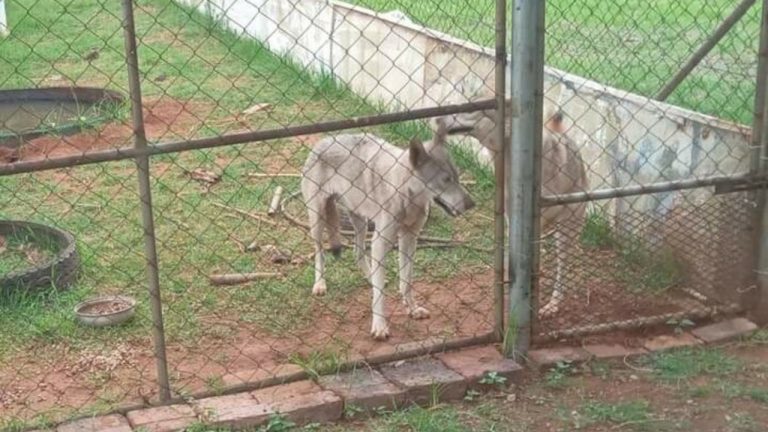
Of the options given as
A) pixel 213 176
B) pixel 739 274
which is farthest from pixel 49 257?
pixel 739 274

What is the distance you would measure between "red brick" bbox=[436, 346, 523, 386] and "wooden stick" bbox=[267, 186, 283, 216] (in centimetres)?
263

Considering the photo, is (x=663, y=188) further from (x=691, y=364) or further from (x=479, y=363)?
(x=479, y=363)

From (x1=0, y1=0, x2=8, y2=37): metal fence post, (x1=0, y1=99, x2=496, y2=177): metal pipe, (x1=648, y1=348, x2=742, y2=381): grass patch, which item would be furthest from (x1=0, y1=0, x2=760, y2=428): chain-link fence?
(x1=0, y1=0, x2=8, y2=37): metal fence post

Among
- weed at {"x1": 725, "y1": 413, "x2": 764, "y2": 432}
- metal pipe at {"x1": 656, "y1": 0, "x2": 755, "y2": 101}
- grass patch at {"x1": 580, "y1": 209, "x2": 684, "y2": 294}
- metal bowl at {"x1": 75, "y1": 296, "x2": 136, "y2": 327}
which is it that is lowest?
weed at {"x1": 725, "y1": 413, "x2": 764, "y2": 432}

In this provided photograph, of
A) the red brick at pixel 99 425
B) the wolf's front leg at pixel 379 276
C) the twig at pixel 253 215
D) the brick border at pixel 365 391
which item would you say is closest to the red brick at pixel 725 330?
the brick border at pixel 365 391

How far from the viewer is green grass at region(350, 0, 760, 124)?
647cm

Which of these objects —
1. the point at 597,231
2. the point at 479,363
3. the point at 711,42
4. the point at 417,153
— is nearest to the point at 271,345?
the point at 479,363

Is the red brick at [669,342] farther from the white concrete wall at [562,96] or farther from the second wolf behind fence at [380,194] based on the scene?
the second wolf behind fence at [380,194]

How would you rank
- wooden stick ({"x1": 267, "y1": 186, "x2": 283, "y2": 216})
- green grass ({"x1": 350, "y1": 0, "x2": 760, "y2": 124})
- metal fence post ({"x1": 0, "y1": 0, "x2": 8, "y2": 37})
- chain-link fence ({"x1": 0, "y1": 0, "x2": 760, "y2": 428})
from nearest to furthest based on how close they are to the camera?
chain-link fence ({"x1": 0, "y1": 0, "x2": 760, "y2": 428}) < green grass ({"x1": 350, "y1": 0, "x2": 760, "y2": 124}) < wooden stick ({"x1": 267, "y1": 186, "x2": 283, "y2": 216}) < metal fence post ({"x1": 0, "y1": 0, "x2": 8, "y2": 37})

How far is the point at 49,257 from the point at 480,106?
2959 mm

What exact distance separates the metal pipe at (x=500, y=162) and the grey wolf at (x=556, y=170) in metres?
0.60

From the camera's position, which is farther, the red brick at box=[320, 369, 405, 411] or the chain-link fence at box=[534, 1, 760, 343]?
the chain-link fence at box=[534, 1, 760, 343]

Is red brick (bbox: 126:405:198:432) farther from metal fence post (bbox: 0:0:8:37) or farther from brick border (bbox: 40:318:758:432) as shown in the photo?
metal fence post (bbox: 0:0:8:37)

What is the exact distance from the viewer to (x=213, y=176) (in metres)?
7.54
